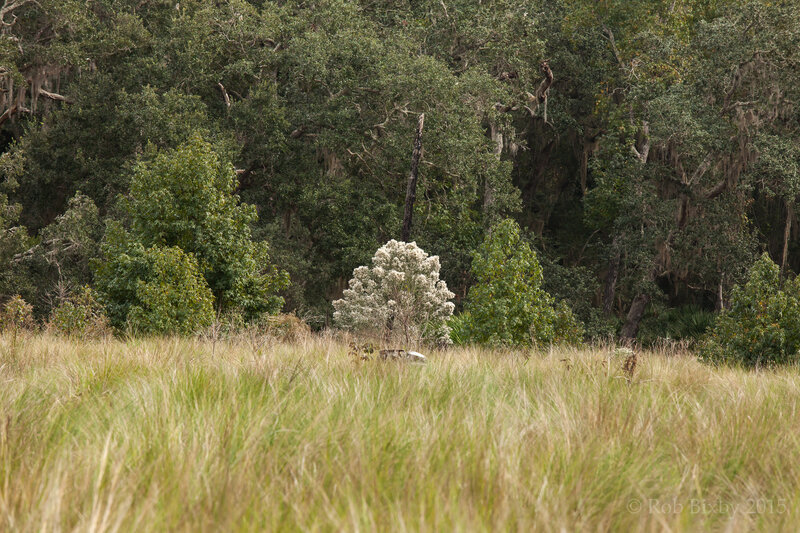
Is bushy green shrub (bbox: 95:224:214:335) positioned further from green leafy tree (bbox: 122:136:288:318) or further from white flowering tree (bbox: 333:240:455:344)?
white flowering tree (bbox: 333:240:455:344)

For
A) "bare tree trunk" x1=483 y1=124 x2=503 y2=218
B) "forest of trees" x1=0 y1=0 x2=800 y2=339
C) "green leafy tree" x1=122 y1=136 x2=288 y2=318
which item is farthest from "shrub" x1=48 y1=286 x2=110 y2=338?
"bare tree trunk" x1=483 y1=124 x2=503 y2=218

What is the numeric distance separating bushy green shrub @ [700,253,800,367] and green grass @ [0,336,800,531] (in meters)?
5.89

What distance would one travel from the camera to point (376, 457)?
286cm

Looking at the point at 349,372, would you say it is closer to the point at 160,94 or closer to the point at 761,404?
the point at 761,404

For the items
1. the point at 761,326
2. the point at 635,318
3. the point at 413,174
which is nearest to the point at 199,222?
the point at 413,174

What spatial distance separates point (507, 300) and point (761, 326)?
4958mm

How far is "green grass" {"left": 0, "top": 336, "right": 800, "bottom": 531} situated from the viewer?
230 cm

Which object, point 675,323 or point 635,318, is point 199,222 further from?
point 675,323

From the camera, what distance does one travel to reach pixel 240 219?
14.9m

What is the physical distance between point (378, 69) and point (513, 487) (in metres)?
20.2

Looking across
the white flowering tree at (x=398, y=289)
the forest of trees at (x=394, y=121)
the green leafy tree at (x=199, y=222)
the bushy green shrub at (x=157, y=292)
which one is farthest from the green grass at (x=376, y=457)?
the forest of trees at (x=394, y=121)

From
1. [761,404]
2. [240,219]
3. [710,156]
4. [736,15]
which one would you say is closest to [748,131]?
[710,156]

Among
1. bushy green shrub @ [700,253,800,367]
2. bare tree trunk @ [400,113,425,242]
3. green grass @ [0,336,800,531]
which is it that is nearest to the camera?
green grass @ [0,336,800,531]

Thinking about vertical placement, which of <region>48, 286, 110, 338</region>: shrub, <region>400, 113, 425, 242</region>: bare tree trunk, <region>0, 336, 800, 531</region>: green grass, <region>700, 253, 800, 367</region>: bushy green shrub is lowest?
<region>48, 286, 110, 338</region>: shrub
